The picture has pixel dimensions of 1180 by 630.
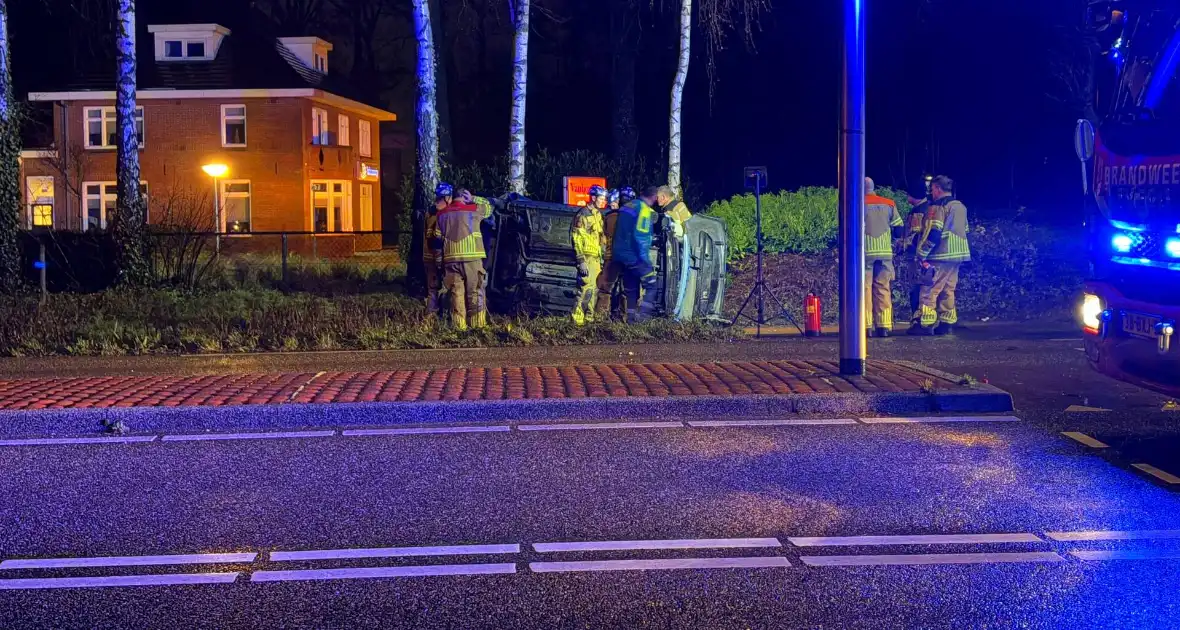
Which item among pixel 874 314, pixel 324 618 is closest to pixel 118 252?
pixel 874 314

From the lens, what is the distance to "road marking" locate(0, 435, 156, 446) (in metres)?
8.28

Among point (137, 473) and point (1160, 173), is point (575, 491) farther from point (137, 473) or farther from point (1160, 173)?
point (1160, 173)

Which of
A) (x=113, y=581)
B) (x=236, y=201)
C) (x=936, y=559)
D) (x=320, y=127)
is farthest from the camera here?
(x=320, y=127)

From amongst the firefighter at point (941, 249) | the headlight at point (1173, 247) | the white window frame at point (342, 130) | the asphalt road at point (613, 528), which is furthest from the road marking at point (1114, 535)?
the white window frame at point (342, 130)

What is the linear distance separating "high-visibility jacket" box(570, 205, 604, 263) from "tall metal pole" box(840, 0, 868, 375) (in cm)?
495

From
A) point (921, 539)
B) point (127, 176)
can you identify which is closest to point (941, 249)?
point (921, 539)

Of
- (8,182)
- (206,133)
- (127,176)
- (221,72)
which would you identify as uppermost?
(221,72)

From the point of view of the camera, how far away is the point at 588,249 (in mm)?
14570

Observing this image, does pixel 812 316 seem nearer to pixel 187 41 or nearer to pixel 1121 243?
pixel 1121 243

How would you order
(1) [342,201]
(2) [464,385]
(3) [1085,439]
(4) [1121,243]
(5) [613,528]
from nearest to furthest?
1. (5) [613,528]
2. (4) [1121,243]
3. (3) [1085,439]
4. (2) [464,385]
5. (1) [342,201]

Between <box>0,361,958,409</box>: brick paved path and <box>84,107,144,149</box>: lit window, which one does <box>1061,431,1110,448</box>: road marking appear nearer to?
<box>0,361,958,409</box>: brick paved path

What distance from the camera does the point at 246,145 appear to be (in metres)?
40.4

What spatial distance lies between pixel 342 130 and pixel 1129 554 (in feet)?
132

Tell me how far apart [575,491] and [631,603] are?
1.89 meters
